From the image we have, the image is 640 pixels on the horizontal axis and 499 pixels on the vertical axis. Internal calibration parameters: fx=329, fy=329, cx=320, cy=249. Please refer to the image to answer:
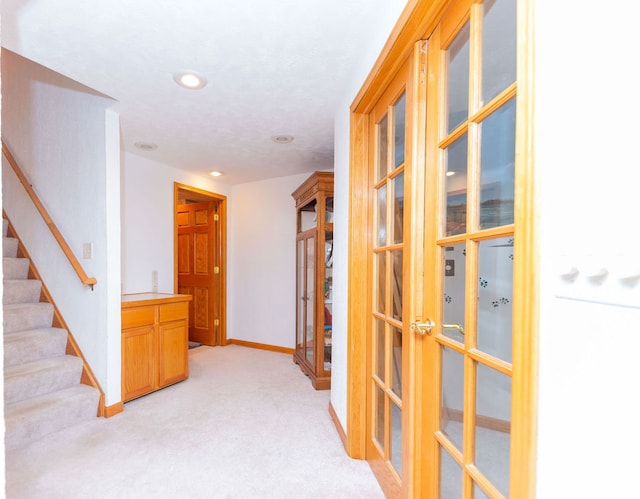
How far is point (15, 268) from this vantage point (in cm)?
295

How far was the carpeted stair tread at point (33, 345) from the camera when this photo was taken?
8.00 ft

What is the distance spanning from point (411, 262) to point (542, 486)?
0.77m

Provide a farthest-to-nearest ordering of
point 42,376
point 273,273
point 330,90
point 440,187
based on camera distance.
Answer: point 273,273 < point 42,376 < point 330,90 < point 440,187

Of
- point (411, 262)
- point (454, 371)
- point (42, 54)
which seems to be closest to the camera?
point (454, 371)

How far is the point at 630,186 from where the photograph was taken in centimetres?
49

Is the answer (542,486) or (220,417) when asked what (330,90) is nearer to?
(542,486)

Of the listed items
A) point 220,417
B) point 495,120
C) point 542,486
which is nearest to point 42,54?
point 495,120

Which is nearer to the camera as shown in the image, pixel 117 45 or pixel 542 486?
pixel 542 486

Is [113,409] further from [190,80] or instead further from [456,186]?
[456,186]

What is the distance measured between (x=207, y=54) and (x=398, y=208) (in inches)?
52.5

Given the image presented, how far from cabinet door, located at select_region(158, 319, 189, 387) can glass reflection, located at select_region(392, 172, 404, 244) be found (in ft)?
7.98

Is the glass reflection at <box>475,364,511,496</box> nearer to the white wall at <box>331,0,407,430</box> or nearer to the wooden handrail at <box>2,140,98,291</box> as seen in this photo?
the white wall at <box>331,0,407,430</box>

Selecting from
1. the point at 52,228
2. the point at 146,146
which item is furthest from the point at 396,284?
the point at 146,146

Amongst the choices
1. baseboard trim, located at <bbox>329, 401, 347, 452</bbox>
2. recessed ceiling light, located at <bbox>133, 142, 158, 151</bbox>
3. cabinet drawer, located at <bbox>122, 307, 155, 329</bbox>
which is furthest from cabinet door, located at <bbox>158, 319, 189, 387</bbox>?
recessed ceiling light, located at <bbox>133, 142, 158, 151</bbox>
